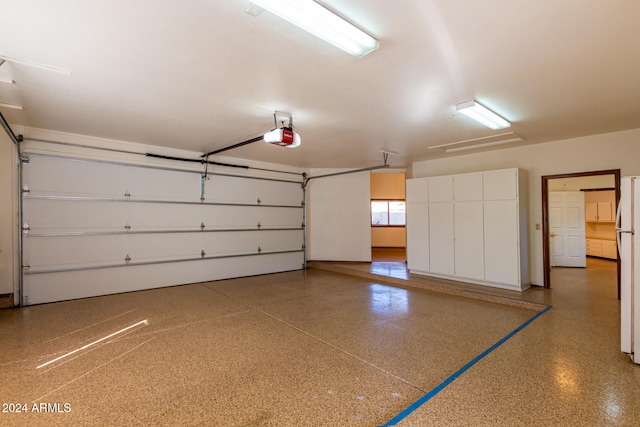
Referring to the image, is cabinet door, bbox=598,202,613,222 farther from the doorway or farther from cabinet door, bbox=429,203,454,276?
cabinet door, bbox=429,203,454,276

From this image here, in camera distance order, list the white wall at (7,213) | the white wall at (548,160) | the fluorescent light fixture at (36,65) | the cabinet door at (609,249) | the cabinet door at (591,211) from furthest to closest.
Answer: the cabinet door at (591,211) < the cabinet door at (609,249) < the white wall at (548,160) < the white wall at (7,213) < the fluorescent light fixture at (36,65)

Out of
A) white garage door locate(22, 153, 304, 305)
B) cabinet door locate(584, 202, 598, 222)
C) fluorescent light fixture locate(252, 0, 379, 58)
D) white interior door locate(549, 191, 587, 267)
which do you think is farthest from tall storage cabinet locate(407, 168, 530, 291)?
cabinet door locate(584, 202, 598, 222)

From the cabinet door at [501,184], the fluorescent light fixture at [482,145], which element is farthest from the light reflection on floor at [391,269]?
the fluorescent light fixture at [482,145]

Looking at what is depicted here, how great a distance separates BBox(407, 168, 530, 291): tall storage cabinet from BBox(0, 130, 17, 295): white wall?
267 inches

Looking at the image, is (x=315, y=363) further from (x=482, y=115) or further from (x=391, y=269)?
(x=391, y=269)

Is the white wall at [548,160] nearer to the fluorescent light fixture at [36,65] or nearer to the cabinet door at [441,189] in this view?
the cabinet door at [441,189]

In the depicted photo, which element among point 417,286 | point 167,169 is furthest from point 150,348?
point 417,286

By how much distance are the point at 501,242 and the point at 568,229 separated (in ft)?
14.1

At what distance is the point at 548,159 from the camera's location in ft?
17.0

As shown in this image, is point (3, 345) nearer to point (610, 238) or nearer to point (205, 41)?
point (205, 41)

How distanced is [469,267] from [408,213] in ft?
5.39

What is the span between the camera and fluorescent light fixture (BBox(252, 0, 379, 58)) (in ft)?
5.77

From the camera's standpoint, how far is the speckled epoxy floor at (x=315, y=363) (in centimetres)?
197

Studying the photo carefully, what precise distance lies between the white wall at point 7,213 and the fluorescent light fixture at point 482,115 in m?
6.18
